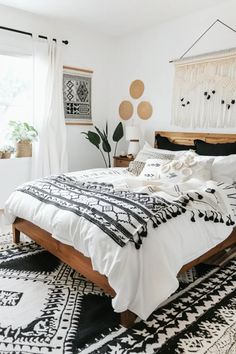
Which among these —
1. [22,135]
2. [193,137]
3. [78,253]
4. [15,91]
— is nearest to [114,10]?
[15,91]

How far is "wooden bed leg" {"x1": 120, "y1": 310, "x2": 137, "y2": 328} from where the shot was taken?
1.79 meters

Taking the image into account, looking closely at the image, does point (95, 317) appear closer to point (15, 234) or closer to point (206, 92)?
point (15, 234)

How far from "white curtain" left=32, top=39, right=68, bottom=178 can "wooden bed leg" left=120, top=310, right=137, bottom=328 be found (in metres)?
2.73

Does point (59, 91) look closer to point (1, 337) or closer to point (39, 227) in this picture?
point (39, 227)

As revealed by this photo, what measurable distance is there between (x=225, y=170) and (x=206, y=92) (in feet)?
3.85

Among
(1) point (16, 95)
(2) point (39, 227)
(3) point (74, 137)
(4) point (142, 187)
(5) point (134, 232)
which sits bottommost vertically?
(2) point (39, 227)

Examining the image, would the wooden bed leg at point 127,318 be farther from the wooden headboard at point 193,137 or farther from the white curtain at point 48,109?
the white curtain at point 48,109

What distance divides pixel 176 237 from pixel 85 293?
79cm

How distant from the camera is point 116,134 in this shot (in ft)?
15.1

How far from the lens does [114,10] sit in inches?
144

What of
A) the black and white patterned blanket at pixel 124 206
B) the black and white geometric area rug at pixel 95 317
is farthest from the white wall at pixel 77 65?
the black and white geometric area rug at pixel 95 317

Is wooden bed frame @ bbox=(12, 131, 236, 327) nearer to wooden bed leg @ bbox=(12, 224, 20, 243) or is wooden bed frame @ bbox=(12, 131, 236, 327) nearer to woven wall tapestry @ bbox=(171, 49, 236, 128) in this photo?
wooden bed leg @ bbox=(12, 224, 20, 243)

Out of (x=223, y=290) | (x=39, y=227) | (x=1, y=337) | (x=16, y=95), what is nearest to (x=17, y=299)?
(x=1, y=337)

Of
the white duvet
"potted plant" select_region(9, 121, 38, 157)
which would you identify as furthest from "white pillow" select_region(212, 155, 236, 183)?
"potted plant" select_region(9, 121, 38, 157)
